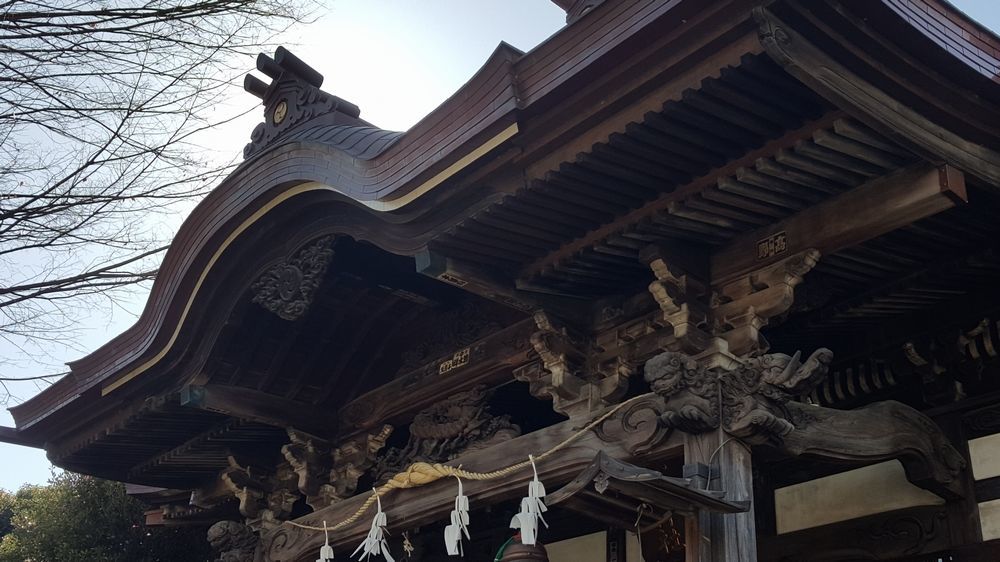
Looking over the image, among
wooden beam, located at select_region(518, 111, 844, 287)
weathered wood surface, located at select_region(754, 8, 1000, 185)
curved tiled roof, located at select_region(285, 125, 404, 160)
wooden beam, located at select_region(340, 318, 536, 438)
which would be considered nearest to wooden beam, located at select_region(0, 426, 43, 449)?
wooden beam, located at select_region(340, 318, 536, 438)

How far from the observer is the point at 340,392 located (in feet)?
25.3

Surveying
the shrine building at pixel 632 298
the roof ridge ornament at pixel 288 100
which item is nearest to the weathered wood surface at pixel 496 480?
the shrine building at pixel 632 298

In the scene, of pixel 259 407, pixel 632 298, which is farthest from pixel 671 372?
pixel 259 407

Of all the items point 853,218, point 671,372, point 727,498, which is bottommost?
point 727,498

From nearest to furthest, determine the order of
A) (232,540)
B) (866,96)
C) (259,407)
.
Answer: (866,96) → (259,407) → (232,540)

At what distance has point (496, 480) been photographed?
5.71 meters

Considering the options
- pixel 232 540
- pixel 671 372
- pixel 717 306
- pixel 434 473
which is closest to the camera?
pixel 671 372

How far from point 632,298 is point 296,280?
6.70 feet

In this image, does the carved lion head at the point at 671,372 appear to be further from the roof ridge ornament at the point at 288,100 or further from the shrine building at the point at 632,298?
the roof ridge ornament at the point at 288,100

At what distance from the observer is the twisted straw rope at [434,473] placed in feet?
17.2

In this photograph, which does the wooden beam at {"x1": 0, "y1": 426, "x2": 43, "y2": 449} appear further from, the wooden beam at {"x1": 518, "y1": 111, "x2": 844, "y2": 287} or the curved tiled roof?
the wooden beam at {"x1": 518, "y1": 111, "x2": 844, "y2": 287}

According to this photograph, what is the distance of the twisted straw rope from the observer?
5250 mm

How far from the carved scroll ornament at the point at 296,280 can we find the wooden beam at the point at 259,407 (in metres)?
1.06

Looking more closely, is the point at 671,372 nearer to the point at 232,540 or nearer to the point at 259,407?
the point at 259,407
